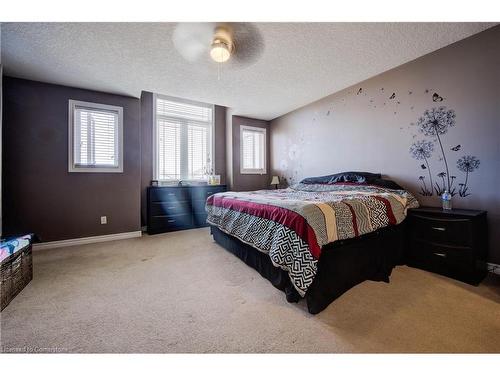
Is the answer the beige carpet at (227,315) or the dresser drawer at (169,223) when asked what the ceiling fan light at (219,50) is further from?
the dresser drawer at (169,223)

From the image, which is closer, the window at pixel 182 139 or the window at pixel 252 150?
the window at pixel 182 139

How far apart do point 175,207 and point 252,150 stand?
2326 millimetres

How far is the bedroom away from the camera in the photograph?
4.65 feet

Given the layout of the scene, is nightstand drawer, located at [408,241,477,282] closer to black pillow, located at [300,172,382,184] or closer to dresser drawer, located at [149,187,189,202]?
black pillow, located at [300,172,382,184]

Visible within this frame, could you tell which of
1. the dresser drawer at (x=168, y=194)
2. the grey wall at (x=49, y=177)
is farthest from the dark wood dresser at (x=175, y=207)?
the grey wall at (x=49, y=177)

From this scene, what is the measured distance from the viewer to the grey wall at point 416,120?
7.04 ft

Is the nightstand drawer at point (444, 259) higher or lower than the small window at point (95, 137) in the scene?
lower

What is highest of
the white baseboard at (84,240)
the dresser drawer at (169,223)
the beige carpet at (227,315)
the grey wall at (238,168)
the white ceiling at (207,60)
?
the white ceiling at (207,60)

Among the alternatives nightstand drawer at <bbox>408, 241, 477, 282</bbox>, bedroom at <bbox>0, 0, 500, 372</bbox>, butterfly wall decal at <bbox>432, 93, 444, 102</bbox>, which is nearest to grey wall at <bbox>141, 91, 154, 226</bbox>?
bedroom at <bbox>0, 0, 500, 372</bbox>

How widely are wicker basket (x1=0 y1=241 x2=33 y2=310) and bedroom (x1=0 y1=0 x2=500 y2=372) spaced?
0.06ft

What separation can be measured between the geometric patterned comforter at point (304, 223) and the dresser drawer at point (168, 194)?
1850mm
